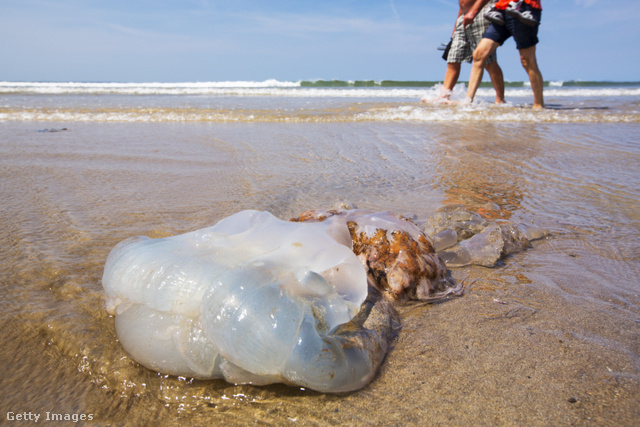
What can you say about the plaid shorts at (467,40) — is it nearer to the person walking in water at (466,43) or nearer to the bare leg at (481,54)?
the person walking in water at (466,43)

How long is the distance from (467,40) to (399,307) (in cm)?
681

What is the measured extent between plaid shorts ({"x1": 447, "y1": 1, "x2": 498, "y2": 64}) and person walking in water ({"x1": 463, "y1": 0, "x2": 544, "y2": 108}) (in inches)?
4.9

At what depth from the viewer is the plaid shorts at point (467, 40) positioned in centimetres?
671

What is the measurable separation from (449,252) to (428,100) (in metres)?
6.79

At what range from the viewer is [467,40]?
6969 mm

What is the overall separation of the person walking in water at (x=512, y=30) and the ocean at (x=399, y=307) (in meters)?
2.45

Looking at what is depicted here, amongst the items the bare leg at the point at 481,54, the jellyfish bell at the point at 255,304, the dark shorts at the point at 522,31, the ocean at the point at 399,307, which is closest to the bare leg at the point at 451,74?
the bare leg at the point at 481,54

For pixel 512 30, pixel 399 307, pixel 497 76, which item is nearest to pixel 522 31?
pixel 512 30

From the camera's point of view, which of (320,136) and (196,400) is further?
(320,136)

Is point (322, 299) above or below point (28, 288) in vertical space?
above

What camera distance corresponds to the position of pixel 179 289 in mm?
987

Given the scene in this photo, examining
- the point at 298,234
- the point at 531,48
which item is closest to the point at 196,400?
the point at 298,234

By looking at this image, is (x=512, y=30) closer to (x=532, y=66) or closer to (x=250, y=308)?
(x=532, y=66)

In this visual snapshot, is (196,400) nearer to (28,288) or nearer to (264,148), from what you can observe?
(28,288)
